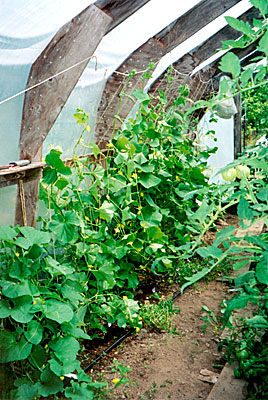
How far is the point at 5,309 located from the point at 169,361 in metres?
0.95

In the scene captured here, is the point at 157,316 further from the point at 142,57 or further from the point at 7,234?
the point at 142,57

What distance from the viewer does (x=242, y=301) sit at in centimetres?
105

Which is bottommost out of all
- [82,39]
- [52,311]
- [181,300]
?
[181,300]

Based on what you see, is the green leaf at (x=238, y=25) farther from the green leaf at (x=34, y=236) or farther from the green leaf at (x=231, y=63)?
the green leaf at (x=34, y=236)

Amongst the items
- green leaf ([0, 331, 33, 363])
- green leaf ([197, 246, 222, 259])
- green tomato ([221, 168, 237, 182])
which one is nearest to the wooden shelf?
green leaf ([0, 331, 33, 363])

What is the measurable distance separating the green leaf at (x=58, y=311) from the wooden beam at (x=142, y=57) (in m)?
1.39

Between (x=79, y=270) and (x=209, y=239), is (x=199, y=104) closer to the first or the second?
(x=79, y=270)

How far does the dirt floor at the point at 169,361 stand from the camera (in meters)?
1.91

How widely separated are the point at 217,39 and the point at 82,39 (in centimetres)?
200

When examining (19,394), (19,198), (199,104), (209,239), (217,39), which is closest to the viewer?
(199,104)

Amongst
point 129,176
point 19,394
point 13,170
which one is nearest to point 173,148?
point 129,176

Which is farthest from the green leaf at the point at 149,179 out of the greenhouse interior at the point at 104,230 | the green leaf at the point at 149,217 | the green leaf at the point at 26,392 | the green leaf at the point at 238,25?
the green leaf at the point at 238,25


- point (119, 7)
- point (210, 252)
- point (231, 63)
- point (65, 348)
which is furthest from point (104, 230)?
point (231, 63)

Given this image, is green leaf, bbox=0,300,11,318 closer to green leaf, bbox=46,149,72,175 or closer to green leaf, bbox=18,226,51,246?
green leaf, bbox=18,226,51,246
